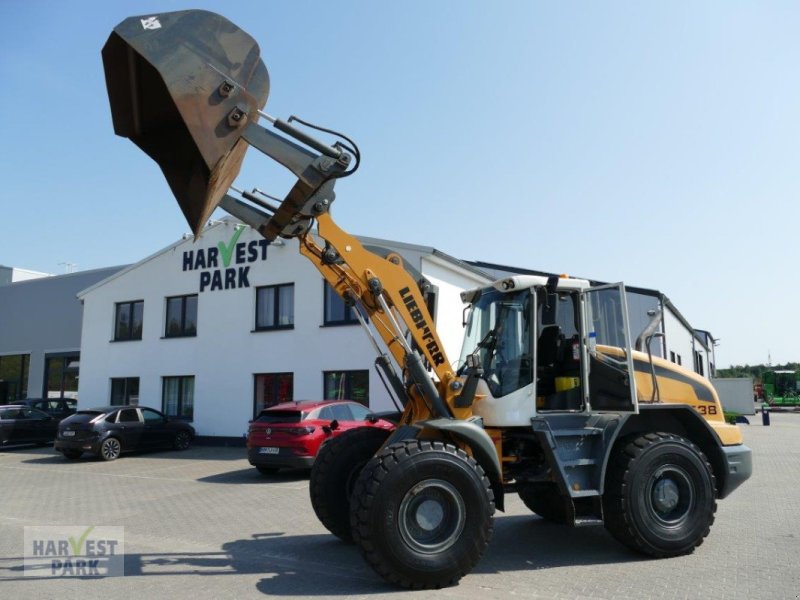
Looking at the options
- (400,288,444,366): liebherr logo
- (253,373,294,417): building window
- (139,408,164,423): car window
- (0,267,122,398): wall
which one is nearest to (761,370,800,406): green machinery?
(253,373,294,417): building window

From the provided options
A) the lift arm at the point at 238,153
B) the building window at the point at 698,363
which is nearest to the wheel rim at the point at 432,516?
the lift arm at the point at 238,153

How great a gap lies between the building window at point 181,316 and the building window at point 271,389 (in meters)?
3.42

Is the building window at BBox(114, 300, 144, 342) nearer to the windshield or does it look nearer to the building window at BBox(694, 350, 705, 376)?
the building window at BBox(694, 350, 705, 376)

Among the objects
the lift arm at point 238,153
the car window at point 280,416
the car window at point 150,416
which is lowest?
the car window at point 150,416

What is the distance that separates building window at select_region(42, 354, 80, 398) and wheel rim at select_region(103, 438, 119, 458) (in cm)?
1312

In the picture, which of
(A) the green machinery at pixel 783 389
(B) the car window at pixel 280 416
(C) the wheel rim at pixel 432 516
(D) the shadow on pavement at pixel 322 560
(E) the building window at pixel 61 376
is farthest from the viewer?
(A) the green machinery at pixel 783 389

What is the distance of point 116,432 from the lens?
17875 mm

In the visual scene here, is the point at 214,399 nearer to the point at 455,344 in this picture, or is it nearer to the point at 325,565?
the point at 455,344

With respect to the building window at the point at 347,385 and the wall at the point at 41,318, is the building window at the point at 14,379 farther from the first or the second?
the building window at the point at 347,385

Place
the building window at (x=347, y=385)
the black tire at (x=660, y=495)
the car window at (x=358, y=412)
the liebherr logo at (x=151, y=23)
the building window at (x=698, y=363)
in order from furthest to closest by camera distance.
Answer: the building window at (x=698, y=363)
the building window at (x=347, y=385)
the car window at (x=358, y=412)
the black tire at (x=660, y=495)
the liebherr logo at (x=151, y=23)

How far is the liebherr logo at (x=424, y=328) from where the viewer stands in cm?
699

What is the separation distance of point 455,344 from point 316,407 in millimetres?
3769

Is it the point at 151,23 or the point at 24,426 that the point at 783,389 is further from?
the point at 151,23

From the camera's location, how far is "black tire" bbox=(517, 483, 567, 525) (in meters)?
7.11
